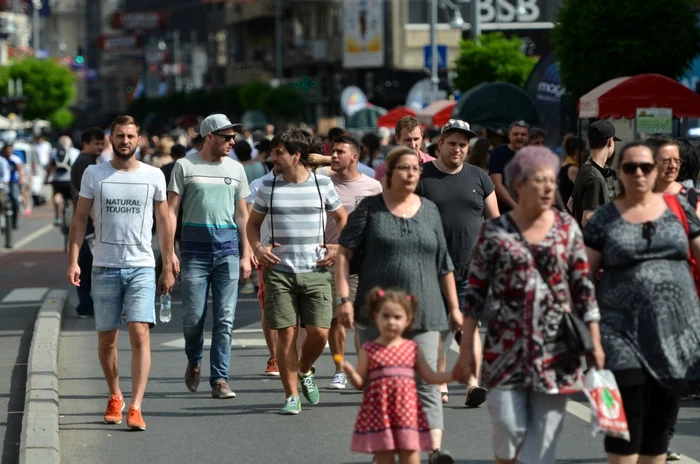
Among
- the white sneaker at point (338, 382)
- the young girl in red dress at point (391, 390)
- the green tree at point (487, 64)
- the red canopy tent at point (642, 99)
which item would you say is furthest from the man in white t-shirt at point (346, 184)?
the green tree at point (487, 64)

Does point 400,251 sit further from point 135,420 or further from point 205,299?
point 205,299

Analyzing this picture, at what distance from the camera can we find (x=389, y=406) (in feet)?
21.4

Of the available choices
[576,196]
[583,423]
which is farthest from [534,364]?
[576,196]

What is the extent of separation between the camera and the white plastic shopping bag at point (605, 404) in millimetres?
6043

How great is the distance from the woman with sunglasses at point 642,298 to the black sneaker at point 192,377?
13.7ft

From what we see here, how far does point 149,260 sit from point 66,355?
148 inches

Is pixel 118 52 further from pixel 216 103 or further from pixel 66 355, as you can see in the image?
pixel 66 355

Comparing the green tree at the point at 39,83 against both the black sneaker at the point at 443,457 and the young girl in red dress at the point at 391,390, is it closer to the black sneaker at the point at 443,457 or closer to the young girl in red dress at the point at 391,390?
the black sneaker at the point at 443,457

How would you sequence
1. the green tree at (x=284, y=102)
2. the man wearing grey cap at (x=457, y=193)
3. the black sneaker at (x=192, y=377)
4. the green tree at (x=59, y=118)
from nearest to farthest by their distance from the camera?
1. the man wearing grey cap at (x=457, y=193)
2. the black sneaker at (x=192, y=377)
3. the green tree at (x=284, y=102)
4. the green tree at (x=59, y=118)

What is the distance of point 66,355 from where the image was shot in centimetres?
1251

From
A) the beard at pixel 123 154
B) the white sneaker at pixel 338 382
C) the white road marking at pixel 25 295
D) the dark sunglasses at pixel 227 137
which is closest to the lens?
the beard at pixel 123 154

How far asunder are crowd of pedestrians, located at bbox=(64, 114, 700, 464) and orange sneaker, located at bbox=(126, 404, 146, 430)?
0.02m

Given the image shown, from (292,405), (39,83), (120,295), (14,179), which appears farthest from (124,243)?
(39,83)

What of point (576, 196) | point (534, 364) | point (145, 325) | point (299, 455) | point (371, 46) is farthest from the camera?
point (371, 46)
